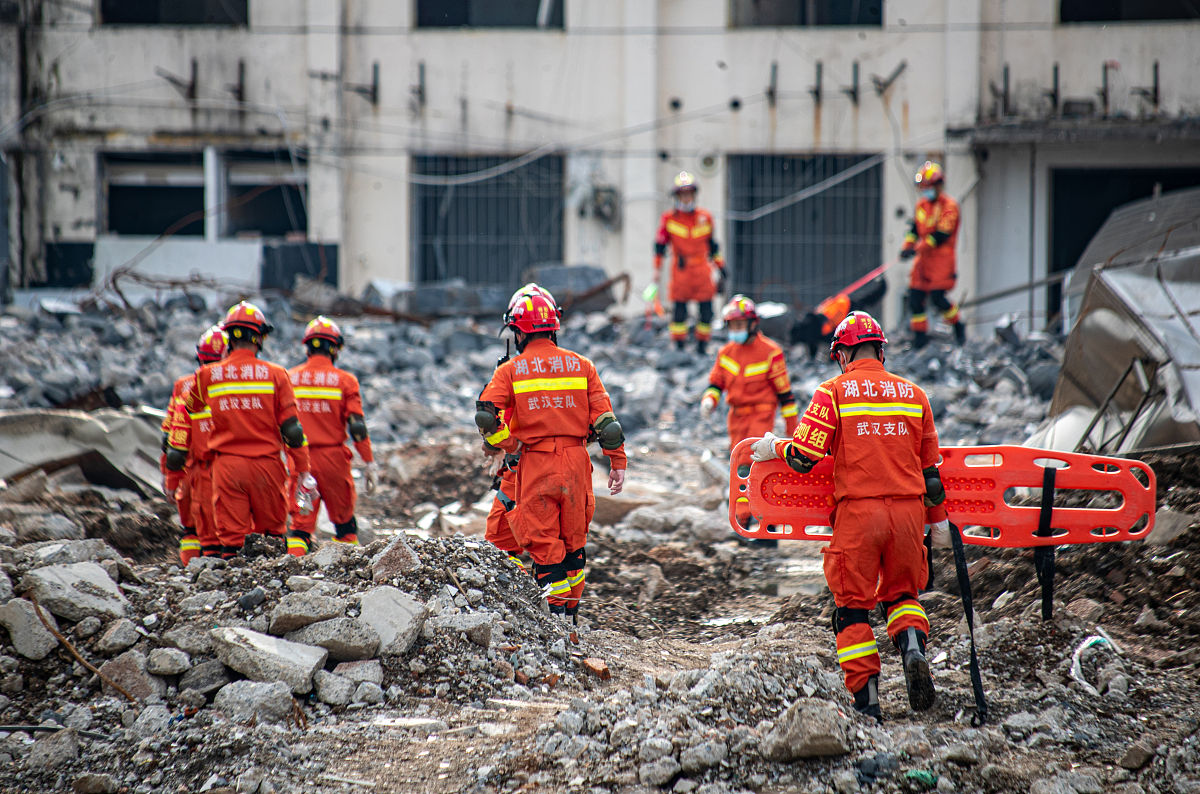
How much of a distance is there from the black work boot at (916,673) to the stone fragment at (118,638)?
322 centimetres

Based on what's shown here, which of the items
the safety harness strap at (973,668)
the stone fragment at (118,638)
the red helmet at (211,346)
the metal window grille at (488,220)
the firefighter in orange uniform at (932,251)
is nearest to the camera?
the safety harness strap at (973,668)

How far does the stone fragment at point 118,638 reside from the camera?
181 inches

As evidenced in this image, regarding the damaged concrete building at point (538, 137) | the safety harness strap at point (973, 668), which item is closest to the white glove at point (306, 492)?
the safety harness strap at point (973, 668)

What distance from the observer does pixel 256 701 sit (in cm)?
425

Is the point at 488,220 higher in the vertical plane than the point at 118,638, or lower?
higher

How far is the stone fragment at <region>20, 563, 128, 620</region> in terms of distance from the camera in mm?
4750

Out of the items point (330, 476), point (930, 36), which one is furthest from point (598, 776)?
point (930, 36)

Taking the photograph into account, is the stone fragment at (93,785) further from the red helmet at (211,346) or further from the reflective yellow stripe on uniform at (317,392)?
the red helmet at (211,346)

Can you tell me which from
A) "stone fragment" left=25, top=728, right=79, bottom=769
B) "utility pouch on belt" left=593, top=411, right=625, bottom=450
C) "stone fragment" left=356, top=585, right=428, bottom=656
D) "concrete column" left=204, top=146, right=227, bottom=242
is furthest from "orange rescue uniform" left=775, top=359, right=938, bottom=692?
"concrete column" left=204, top=146, right=227, bottom=242

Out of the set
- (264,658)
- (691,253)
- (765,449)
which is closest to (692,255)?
(691,253)

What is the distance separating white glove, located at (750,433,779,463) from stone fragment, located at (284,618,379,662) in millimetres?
1838

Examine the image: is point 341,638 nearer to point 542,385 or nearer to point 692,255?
point 542,385

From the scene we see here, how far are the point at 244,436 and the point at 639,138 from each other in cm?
1185

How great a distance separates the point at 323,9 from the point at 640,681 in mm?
14463
